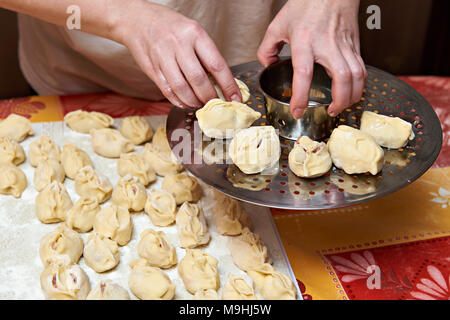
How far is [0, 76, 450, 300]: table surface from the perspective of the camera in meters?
1.19

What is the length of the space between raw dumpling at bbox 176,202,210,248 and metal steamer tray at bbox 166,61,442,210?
22 cm

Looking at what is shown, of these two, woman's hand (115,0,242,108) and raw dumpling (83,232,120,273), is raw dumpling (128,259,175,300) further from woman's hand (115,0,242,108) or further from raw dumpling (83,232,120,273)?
→ woman's hand (115,0,242,108)

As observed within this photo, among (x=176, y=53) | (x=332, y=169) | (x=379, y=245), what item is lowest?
(x=379, y=245)

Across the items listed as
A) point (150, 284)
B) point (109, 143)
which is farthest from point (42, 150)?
point (150, 284)

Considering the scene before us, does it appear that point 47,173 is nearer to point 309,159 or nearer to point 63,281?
point 63,281

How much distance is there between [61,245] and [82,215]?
0.13m

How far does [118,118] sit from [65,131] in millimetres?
190

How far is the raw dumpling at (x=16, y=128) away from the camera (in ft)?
5.32

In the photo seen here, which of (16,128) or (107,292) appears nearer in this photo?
(107,292)

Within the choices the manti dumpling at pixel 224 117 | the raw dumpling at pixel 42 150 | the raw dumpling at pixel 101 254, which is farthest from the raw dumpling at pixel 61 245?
the manti dumpling at pixel 224 117

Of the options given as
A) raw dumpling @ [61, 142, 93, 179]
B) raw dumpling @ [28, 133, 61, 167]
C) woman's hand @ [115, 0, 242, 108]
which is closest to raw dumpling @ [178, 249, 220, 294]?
woman's hand @ [115, 0, 242, 108]

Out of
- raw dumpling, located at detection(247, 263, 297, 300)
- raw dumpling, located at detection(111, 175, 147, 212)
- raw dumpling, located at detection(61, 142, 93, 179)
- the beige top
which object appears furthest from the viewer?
the beige top

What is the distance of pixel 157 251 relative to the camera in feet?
3.96

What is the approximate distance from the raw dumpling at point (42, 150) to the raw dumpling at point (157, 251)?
0.50 m
